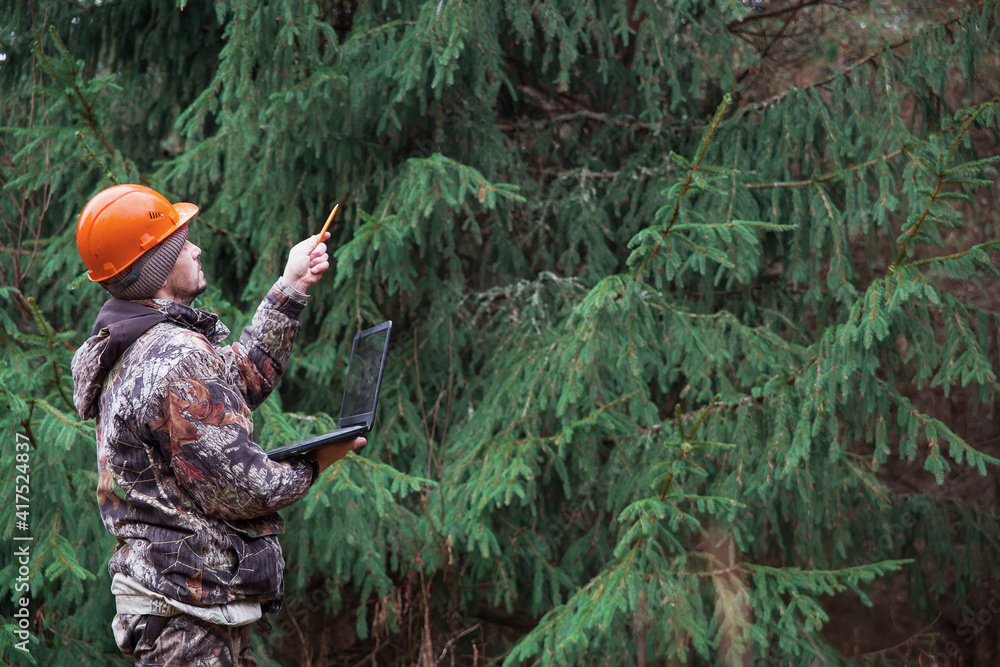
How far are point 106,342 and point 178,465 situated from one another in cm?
38


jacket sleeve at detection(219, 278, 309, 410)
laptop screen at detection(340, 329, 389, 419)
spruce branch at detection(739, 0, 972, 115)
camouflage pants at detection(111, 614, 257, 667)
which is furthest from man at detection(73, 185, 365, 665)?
spruce branch at detection(739, 0, 972, 115)

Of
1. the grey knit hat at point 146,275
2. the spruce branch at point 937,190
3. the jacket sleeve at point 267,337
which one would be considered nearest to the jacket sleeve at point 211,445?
the grey knit hat at point 146,275

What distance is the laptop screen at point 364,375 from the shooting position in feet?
7.85

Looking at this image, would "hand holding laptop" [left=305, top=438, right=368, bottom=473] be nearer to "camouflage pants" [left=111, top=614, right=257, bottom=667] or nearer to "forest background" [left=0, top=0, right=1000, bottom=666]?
"camouflage pants" [left=111, top=614, right=257, bottom=667]

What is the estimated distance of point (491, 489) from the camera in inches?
154

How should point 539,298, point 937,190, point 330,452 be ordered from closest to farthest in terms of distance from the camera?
point 330,452
point 937,190
point 539,298

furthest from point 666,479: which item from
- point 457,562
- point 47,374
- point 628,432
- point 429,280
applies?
point 47,374

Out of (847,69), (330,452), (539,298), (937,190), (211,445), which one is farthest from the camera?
(539,298)

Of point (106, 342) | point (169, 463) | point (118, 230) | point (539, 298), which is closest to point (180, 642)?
point (169, 463)

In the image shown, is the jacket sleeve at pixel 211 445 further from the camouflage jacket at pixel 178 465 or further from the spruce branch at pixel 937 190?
the spruce branch at pixel 937 190

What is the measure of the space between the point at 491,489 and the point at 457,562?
0.77 m

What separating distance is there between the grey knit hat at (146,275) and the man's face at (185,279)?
0.08ft

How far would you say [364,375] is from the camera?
253 cm

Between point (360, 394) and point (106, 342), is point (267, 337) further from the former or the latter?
point (106, 342)
